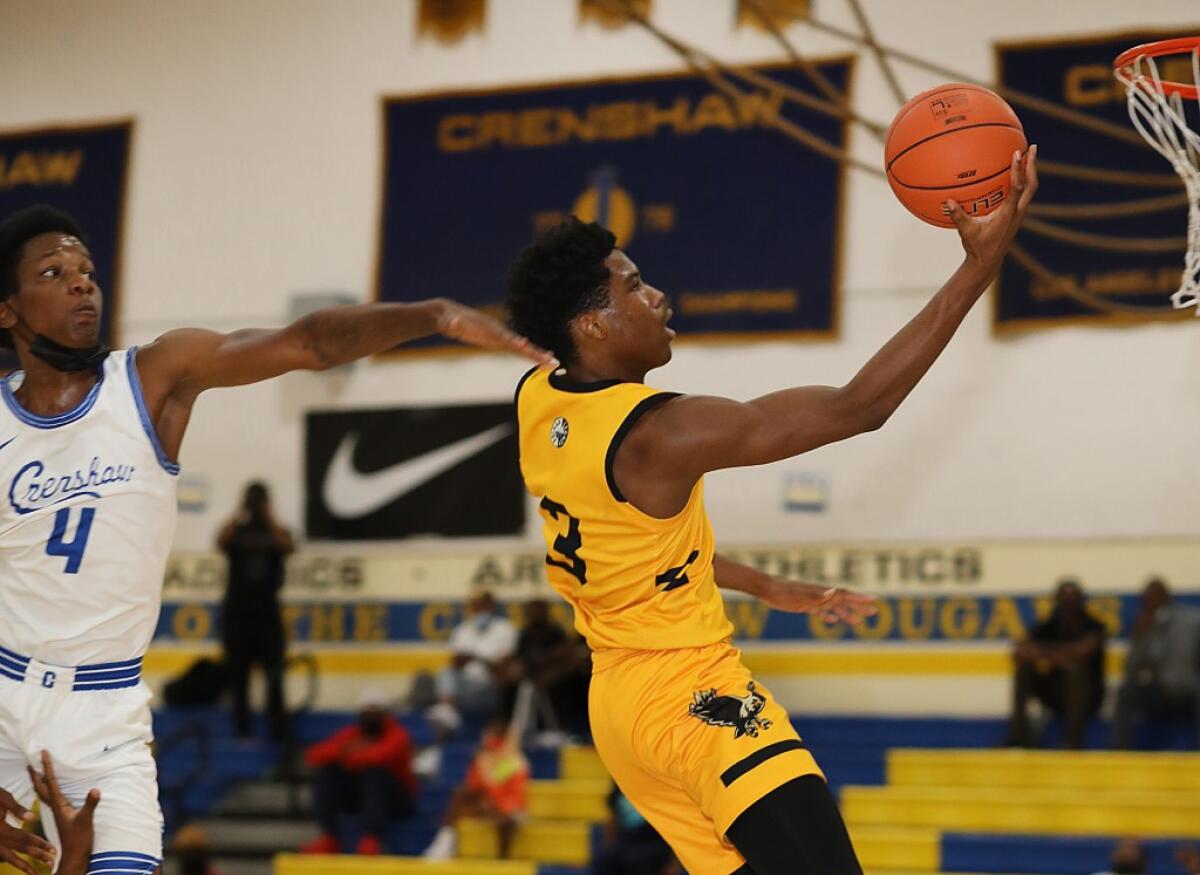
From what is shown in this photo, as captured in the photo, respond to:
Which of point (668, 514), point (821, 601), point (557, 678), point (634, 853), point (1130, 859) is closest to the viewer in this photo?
point (668, 514)

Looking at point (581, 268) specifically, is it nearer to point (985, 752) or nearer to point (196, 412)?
point (985, 752)

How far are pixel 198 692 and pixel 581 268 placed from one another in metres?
11.1

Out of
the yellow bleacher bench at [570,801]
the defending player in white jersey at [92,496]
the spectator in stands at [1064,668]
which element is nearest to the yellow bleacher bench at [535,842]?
the yellow bleacher bench at [570,801]

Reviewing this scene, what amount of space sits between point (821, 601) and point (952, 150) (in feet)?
4.22

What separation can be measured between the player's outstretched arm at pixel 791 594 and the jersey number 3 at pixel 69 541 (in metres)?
1.67

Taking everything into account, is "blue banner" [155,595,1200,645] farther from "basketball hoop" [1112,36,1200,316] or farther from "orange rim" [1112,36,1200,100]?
"orange rim" [1112,36,1200,100]

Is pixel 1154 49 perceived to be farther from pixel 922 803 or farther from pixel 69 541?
pixel 922 803

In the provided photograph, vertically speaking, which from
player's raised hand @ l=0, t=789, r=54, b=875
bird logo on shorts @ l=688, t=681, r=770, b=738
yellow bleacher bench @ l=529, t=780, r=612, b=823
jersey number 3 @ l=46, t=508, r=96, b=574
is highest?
jersey number 3 @ l=46, t=508, r=96, b=574

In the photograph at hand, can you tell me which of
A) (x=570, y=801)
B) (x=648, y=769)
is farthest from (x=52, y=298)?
(x=570, y=801)

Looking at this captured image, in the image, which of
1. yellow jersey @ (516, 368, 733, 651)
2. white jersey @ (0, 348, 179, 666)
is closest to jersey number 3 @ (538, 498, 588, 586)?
yellow jersey @ (516, 368, 733, 651)

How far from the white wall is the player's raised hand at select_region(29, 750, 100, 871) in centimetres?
1038

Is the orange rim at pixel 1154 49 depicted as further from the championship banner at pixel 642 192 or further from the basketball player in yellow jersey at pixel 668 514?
the championship banner at pixel 642 192

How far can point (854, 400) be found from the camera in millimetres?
3613

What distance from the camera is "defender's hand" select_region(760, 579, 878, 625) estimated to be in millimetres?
4547
